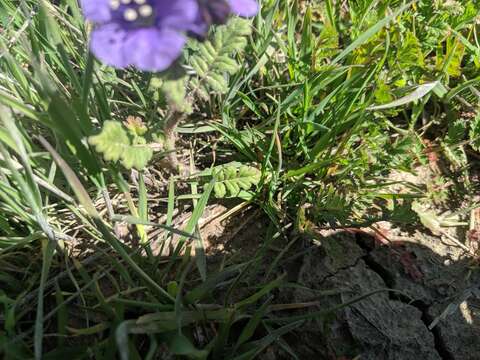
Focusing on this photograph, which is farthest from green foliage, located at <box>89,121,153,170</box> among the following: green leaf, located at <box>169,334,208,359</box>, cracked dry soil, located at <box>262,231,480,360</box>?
cracked dry soil, located at <box>262,231,480,360</box>

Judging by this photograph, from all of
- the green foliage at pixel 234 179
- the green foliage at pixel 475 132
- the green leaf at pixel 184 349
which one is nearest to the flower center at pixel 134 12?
the green foliage at pixel 234 179

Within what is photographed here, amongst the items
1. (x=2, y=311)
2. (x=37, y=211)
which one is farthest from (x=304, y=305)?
(x=2, y=311)

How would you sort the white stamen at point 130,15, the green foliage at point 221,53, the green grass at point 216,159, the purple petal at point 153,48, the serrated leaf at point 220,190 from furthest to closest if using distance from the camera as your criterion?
the serrated leaf at point 220,190
the green grass at point 216,159
the green foliage at point 221,53
the white stamen at point 130,15
the purple petal at point 153,48

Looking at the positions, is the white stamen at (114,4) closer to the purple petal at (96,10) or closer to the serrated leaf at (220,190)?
the purple petal at (96,10)

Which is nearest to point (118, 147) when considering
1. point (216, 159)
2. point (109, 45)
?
point (109, 45)

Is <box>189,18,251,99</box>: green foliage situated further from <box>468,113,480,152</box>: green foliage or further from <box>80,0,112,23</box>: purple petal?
<box>468,113,480,152</box>: green foliage

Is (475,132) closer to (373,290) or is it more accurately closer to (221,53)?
(373,290)
